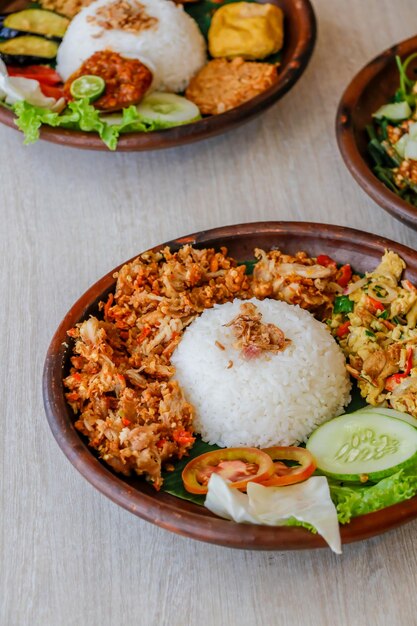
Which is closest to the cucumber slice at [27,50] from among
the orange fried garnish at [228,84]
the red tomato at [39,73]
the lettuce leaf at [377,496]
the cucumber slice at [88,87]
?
the red tomato at [39,73]

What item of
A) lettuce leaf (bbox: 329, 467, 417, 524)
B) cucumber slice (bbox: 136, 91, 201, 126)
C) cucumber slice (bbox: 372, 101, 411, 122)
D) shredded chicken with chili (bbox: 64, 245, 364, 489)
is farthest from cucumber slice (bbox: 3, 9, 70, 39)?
lettuce leaf (bbox: 329, 467, 417, 524)

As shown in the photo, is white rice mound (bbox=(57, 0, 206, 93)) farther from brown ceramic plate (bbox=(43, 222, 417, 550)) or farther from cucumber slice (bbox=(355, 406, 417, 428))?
cucumber slice (bbox=(355, 406, 417, 428))

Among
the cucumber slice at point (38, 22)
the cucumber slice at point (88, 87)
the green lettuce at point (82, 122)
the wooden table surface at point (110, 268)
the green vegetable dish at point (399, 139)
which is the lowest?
the wooden table surface at point (110, 268)

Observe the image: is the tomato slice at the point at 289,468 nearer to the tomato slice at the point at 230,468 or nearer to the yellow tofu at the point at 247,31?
the tomato slice at the point at 230,468

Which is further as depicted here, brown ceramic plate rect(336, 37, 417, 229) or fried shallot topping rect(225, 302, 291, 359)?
brown ceramic plate rect(336, 37, 417, 229)

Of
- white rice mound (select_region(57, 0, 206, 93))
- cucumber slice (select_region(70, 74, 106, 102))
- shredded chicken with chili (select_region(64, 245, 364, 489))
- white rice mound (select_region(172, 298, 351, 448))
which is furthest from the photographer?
white rice mound (select_region(57, 0, 206, 93))
